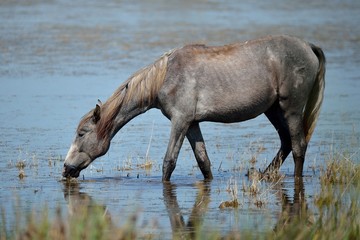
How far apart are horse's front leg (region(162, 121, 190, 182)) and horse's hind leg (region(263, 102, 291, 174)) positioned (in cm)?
102

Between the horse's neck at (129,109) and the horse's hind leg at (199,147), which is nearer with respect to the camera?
the horse's neck at (129,109)

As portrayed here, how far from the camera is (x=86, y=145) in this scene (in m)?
11.0

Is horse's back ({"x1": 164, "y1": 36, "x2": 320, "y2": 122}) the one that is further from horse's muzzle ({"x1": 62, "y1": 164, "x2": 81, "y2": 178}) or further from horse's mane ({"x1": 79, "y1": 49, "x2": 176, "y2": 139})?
Result: horse's muzzle ({"x1": 62, "y1": 164, "x2": 81, "y2": 178})

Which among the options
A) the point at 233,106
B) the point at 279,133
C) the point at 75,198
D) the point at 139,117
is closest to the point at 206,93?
the point at 233,106

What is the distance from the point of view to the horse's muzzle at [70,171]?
1100 cm

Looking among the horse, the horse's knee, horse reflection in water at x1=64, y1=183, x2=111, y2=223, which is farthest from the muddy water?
the horse

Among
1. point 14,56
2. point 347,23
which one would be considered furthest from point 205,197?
point 347,23

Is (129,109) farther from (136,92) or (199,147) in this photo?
(199,147)

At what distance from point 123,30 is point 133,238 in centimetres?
1984

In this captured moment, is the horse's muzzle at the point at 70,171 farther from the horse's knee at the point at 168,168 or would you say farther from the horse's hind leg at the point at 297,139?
the horse's hind leg at the point at 297,139

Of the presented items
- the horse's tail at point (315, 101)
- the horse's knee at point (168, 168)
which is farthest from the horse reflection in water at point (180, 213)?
the horse's tail at point (315, 101)

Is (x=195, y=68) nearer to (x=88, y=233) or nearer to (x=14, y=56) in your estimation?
(x=88, y=233)

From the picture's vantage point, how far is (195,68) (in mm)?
10891

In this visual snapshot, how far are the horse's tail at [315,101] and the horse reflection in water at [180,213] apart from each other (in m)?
1.44
